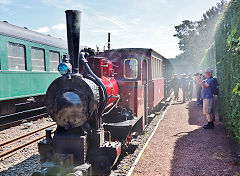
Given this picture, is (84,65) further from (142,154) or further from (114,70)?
(142,154)

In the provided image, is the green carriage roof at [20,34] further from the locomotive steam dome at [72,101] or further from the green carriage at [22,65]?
the locomotive steam dome at [72,101]

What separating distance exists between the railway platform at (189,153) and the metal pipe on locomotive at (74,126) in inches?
36.2

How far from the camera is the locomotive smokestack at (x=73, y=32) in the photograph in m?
3.58

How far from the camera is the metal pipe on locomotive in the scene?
3453mm

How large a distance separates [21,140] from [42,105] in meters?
4.34

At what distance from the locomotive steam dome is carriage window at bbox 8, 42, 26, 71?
15.8ft

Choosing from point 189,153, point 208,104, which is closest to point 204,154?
point 189,153

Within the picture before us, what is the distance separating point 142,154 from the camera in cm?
499

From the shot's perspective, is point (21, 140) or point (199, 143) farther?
point (21, 140)

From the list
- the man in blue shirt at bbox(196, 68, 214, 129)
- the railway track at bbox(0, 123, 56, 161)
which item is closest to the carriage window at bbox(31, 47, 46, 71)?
the railway track at bbox(0, 123, 56, 161)

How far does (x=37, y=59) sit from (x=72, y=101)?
6.26m

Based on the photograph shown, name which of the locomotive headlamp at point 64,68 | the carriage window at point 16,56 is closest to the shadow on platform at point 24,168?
the locomotive headlamp at point 64,68

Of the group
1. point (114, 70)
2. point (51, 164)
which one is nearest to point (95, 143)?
point (51, 164)

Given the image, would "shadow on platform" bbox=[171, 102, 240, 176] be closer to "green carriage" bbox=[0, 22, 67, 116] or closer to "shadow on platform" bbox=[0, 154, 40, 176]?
"shadow on platform" bbox=[0, 154, 40, 176]
